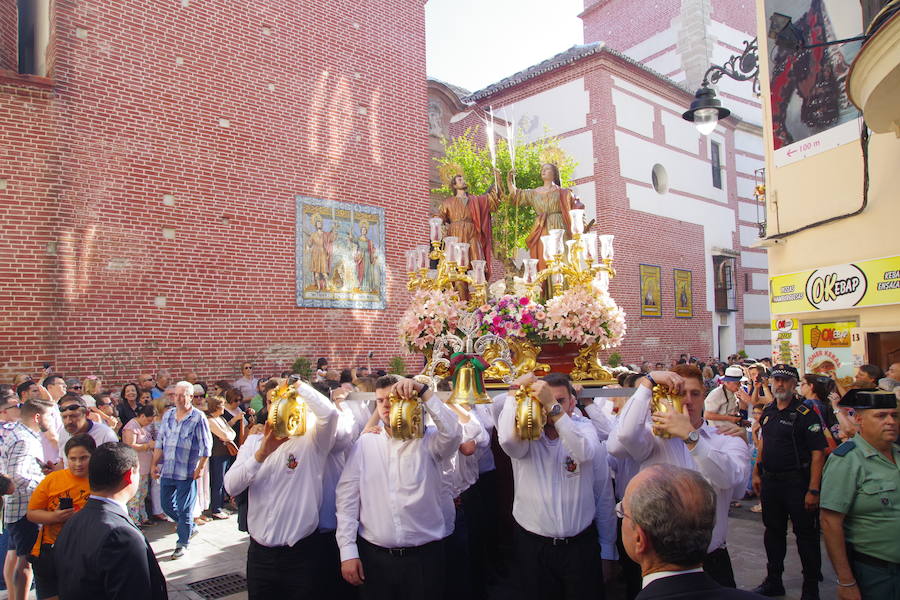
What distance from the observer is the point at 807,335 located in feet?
37.7

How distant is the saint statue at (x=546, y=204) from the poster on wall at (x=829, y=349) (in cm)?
626

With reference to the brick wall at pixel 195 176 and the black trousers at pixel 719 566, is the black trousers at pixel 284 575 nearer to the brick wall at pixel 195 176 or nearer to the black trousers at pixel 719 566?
the black trousers at pixel 719 566

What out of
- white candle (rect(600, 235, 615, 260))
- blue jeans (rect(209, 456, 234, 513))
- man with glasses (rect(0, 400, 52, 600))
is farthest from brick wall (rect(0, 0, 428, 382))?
white candle (rect(600, 235, 615, 260))

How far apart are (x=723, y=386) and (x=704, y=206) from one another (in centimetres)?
1728

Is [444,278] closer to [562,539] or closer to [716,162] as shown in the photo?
[562,539]

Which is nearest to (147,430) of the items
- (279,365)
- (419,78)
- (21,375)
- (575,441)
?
(21,375)

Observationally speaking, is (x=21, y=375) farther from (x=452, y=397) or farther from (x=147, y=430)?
(x=452, y=397)

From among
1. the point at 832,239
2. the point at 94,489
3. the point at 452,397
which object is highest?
the point at 832,239

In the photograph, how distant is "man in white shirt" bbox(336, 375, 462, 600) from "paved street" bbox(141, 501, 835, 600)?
2.51 metres

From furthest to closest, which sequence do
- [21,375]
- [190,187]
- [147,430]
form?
[190,187] → [21,375] → [147,430]

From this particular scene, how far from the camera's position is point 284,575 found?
3979 millimetres

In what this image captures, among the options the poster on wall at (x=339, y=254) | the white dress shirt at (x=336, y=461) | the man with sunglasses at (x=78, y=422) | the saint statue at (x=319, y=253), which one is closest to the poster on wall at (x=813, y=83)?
the poster on wall at (x=339, y=254)

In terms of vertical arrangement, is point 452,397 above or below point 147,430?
above

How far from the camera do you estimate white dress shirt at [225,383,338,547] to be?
399 cm
